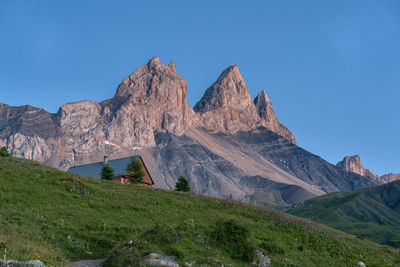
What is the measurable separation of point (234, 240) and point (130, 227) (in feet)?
26.9

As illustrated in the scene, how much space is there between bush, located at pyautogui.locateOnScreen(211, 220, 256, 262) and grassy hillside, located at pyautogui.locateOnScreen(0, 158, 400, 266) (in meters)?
0.08

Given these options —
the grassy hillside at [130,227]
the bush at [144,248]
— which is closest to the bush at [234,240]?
the grassy hillside at [130,227]

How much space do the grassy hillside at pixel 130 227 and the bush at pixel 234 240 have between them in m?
0.08

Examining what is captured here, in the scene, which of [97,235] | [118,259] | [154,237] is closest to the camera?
[118,259]

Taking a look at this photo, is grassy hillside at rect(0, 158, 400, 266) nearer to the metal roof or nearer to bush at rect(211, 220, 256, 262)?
bush at rect(211, 220, 256, 262)

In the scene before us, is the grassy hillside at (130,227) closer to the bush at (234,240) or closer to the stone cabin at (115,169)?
the bush at (234,240)

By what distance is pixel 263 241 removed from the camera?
27.3 meters

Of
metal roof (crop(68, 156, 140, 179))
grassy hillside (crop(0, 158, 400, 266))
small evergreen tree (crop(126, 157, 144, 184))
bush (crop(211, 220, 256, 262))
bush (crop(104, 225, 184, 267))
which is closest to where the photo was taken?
bush (crop(104, 225, 184, 267))

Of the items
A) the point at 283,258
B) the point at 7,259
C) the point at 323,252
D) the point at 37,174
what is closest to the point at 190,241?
the point at 283,258

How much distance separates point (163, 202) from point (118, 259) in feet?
60.4

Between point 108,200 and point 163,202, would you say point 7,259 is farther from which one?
point 163,202

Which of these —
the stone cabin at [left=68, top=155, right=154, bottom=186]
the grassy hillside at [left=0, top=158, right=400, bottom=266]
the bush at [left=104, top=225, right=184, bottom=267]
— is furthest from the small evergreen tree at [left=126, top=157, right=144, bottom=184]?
the bush at [left=104, top=225, right=184, bottom=267]

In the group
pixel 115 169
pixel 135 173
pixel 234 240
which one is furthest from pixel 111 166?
pixel 234 240

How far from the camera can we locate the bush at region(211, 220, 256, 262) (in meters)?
21.8
